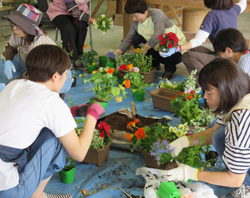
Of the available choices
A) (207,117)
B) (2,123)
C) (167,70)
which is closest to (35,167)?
(2,123)

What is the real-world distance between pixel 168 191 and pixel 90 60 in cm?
263

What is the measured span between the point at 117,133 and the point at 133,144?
0.23 metres

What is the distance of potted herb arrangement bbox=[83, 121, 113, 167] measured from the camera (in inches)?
76.9

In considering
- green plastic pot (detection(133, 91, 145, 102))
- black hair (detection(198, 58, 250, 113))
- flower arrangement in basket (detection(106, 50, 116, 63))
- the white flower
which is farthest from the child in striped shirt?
flower arrangement in basket (detection(106, 50, 116, 63))

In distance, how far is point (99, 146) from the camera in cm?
198

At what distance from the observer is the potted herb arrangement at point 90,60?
3.79m

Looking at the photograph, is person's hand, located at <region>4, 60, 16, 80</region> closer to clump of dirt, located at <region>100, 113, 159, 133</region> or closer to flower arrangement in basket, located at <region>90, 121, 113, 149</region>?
clump of dirt, located at <region>100, 113, 159, 133</region>

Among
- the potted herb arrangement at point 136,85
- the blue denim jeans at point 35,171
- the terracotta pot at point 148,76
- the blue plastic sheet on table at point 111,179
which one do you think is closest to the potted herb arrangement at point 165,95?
the potted herb arrangement at point 136,85

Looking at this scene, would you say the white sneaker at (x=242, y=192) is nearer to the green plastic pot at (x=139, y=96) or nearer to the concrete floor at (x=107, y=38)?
the green plastic pot at (x=139, y=96)

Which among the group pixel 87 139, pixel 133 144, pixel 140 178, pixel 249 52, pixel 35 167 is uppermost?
pixel 249 52

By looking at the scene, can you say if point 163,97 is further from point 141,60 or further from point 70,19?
point 70,19

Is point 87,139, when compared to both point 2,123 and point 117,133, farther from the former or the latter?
point 117,133

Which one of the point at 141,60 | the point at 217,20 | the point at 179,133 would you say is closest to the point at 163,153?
the point at 179,133

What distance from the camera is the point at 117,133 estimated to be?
2221mm
